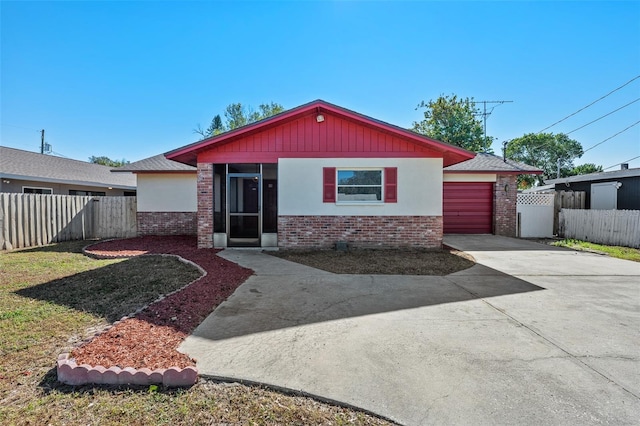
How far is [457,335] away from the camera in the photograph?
11.5 feet

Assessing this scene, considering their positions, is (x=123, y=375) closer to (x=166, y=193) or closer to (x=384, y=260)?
(x=384, y=260)

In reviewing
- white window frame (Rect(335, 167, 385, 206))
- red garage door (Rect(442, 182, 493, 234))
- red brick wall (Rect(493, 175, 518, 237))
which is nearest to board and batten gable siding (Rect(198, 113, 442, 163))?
white window frame (Rect(335, 167, 385, 206))

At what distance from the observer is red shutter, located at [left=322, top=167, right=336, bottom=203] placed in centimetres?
937

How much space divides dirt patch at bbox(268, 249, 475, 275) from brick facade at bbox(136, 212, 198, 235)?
20.1 feet

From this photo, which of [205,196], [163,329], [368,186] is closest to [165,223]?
[205,196]

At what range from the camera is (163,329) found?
3.52m

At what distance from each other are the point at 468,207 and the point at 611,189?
24.4 feet

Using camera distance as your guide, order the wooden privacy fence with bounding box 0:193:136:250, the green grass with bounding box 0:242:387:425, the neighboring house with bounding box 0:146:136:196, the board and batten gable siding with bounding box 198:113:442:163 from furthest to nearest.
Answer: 1. the neighboring house with bounding box 0:146:136:196
2. the wooden privacy fence with bounding box 0:193:136:250
3. the board and batten gable siding with bounding box 198:113:442:163
4. the green grass with bounding box 0:242:387:425

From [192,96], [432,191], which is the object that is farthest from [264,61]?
[432,191]

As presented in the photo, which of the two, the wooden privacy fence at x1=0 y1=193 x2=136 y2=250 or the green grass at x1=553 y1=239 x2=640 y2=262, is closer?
the green grass at x1=553 y1=239 x2=640 y2=262

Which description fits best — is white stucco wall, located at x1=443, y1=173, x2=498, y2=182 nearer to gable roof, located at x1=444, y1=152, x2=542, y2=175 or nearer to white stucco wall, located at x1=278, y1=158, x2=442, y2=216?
gable roof, located at x1=444, y1=152, x2=542, y2=175

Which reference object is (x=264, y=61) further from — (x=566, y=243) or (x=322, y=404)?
(x=322, y=404)

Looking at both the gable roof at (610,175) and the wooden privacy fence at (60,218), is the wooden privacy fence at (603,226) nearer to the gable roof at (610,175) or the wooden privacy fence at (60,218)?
the gable roof at (610,175)

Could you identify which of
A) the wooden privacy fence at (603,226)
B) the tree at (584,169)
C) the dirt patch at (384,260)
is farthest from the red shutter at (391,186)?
the tree at (584,169)
